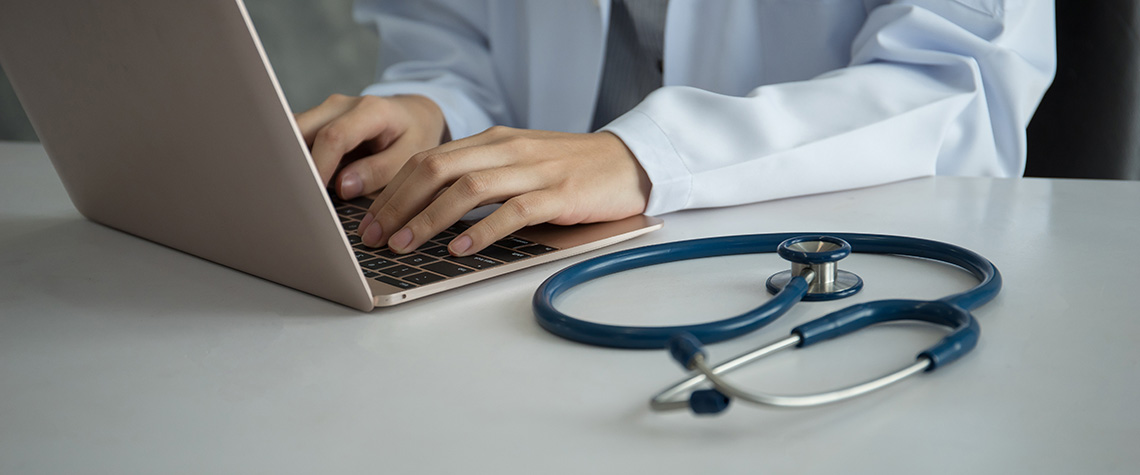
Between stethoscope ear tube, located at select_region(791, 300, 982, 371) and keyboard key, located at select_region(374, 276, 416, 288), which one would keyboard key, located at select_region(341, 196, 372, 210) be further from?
stethoscope ear tube, located at select_region(791, 300, 982, 371)

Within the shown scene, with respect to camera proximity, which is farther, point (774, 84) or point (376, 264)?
point (774, 84)

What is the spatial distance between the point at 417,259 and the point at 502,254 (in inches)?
2.1

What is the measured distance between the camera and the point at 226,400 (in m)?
0.35

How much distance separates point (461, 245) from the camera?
0.51 metres

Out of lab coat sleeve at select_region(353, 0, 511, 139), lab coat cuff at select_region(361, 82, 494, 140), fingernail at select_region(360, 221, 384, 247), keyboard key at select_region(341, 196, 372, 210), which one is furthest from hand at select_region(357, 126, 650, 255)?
lab coat sleeve at select_region(353, 0, 511, 139)

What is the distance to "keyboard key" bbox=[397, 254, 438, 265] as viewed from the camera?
511 mm

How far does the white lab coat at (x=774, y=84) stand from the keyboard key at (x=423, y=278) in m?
0.22

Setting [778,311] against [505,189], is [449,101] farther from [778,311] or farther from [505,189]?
[778,311]

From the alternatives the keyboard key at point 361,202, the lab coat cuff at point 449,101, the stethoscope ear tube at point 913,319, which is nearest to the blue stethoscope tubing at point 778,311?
the stethoscope ear tube at point 913,319

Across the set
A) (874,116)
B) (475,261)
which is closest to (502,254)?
(475,261)

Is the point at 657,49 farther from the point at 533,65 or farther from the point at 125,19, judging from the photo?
the point at 125,19

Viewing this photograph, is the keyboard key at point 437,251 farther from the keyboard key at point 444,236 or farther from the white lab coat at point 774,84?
the white lab coat at point 774,84

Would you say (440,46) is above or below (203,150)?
below

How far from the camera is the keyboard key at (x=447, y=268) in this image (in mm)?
484
